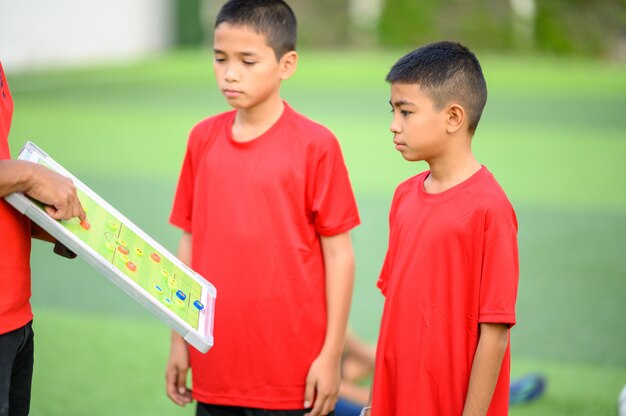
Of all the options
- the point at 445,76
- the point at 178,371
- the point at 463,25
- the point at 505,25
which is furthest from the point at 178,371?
the point at 463,25

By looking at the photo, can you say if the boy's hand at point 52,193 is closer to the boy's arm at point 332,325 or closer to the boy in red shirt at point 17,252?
the boy in red shirt at point 17,252

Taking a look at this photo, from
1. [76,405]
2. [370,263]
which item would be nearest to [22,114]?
[370,263]

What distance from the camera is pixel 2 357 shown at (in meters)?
2.42

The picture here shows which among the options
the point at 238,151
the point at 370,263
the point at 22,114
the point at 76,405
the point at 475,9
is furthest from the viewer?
the point at 475,9

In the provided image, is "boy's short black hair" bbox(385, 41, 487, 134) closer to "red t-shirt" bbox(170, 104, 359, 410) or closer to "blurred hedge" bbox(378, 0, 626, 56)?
"red t-shirt" bbox(170, 104, 359, 410)

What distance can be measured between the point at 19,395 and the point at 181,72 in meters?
18.1

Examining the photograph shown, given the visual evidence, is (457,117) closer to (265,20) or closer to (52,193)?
(265,20)

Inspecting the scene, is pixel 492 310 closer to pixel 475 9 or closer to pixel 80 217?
pixel 80 217

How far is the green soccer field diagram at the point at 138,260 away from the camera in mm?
2346

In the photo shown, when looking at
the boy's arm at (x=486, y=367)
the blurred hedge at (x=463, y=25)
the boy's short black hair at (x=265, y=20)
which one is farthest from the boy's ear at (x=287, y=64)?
the blurred hedge at (x=463, y=25)

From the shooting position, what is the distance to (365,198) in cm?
874

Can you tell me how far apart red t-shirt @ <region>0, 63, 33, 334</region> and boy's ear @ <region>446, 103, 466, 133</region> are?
120 cm

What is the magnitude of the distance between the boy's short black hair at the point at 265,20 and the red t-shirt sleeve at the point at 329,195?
0.40m

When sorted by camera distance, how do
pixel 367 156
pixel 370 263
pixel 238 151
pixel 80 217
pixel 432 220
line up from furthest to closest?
pixel 367 156, pixel 370 263, pixel 238 151, pixel 432 220, pixel 80 217
